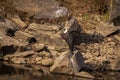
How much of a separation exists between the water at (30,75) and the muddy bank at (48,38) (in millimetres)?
276

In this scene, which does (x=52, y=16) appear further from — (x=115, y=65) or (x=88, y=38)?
(x=115, y=65)

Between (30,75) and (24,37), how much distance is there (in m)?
2.56

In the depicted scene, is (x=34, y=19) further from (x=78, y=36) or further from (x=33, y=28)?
(x=78, y=36)

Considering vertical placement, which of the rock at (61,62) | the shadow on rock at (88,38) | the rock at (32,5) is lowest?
the shadow on rock at (88,38)

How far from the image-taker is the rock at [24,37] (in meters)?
10.7

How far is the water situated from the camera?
26.8 ft

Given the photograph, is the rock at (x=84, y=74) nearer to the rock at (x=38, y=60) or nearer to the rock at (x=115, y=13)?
the rock at (x=38, y=60)

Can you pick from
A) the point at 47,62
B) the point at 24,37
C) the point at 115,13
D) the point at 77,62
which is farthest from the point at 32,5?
the point at 77,62

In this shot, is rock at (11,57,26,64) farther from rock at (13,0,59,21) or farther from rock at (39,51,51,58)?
rock at (13,0,59,21)

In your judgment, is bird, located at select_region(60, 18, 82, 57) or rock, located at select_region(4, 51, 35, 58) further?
bird, located at select_region(60, 18, 82, 57)

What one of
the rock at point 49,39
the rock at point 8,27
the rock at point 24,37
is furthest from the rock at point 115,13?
the rock at point 8,27

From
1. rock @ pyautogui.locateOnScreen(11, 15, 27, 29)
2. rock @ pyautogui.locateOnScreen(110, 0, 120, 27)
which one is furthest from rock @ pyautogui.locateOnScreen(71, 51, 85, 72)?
rock @ pyautogui.locateOnScreen(110, 0, 120, 27)

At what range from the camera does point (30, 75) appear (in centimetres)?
837

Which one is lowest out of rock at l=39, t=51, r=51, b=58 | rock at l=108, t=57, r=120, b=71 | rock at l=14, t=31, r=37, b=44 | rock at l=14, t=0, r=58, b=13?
rock at l=108, t=57, r=120, b=71
